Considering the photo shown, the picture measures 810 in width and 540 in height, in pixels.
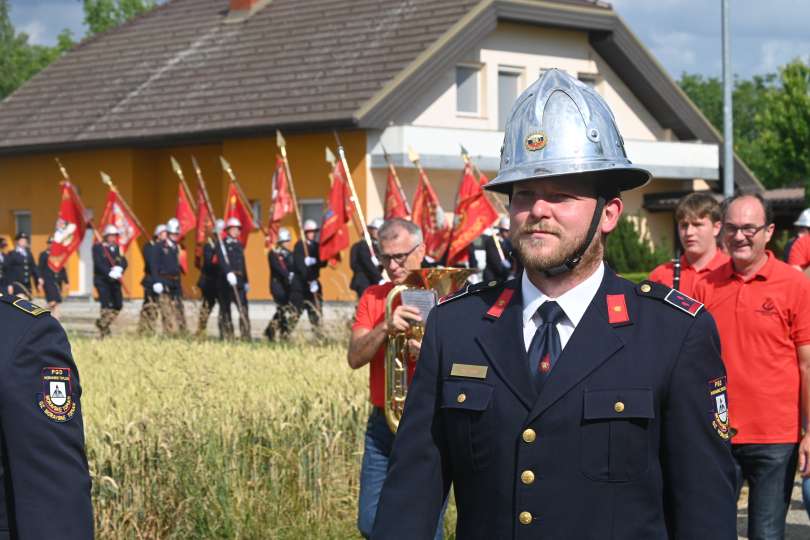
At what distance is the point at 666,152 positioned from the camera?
113 ft

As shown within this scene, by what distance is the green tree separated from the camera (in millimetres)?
70250

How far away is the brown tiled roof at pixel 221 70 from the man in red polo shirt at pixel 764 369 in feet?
71.9

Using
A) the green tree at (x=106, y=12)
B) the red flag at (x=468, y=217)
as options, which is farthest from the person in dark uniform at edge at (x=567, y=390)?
the green tree at (x=106, y=12)

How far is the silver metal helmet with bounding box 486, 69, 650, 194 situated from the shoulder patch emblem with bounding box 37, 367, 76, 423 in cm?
115

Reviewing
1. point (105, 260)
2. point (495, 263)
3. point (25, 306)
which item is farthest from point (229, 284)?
point (25, 306)

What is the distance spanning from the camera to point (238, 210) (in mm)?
25781

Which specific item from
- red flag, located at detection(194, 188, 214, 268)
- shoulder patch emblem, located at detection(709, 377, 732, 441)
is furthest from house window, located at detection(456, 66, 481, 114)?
shoulder patch emblem, located at detection(709, 377, 732, 441)

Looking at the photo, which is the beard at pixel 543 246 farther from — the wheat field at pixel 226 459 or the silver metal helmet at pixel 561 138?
the wheat field at pixel 226 459

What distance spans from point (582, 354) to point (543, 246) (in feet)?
0.91

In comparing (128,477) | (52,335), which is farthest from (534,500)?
(128,477)

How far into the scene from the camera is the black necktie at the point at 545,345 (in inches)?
136

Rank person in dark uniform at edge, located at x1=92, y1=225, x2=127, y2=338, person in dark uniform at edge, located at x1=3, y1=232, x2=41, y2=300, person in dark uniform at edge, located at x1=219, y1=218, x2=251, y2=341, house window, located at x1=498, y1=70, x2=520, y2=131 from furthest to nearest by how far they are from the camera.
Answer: house window, located at x1=498, y1=70, x2=520, y2=131, person in dark uniform at edge, located at x1=3, y1=232, x2=41, y2=300, person in dark uniform at edge, located at x1=92, y1=225, x2=127, y2=338, person in dark uniform at edge, located at x1=219, y1=218, x2=251, y2=341

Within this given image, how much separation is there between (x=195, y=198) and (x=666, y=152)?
11447 millimetres

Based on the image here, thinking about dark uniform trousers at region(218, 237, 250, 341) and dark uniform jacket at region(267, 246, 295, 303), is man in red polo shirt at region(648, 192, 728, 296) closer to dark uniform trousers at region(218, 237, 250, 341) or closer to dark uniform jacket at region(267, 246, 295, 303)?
dark uniform trousers at region(218, 237, 250, 341)
